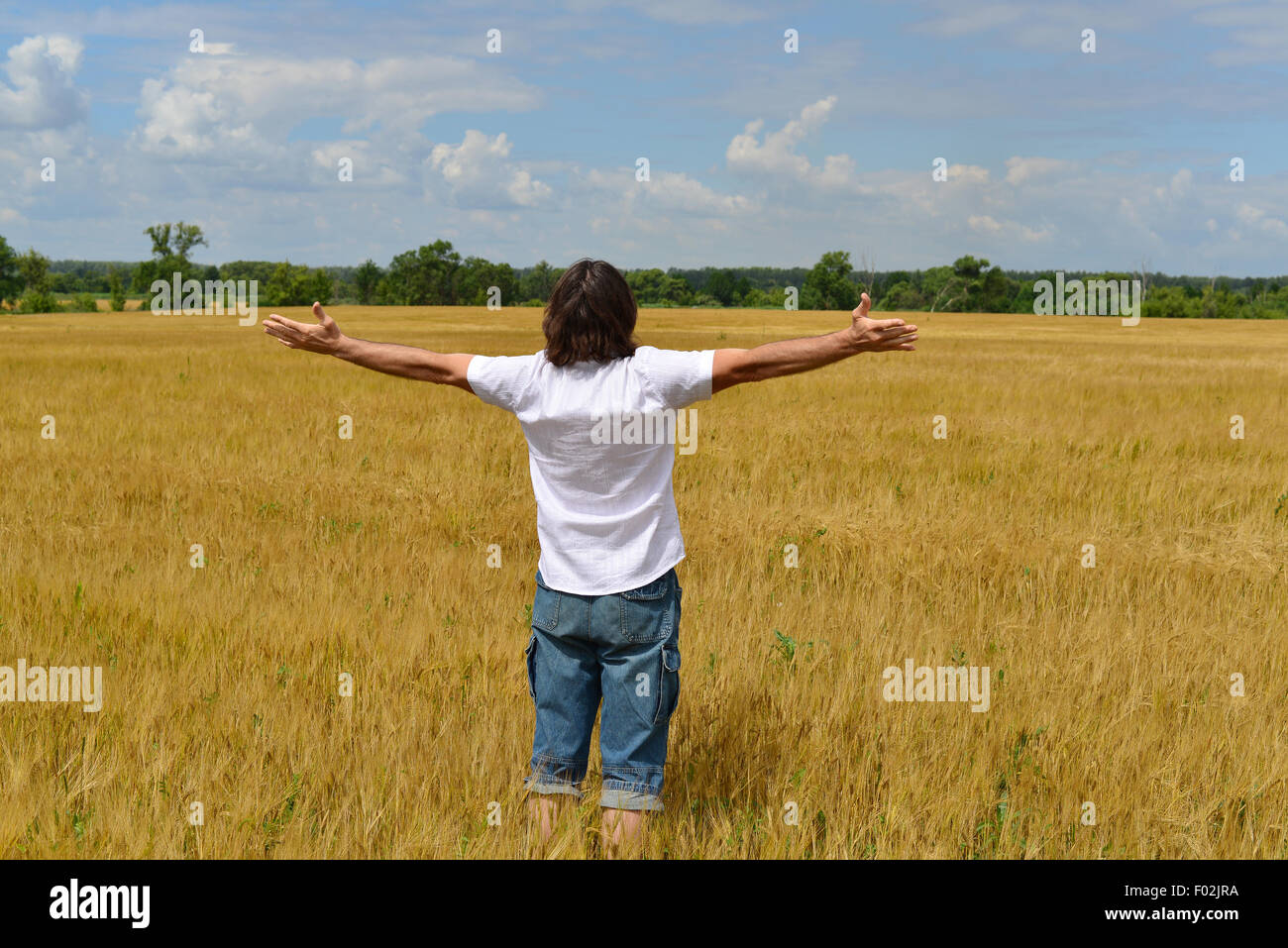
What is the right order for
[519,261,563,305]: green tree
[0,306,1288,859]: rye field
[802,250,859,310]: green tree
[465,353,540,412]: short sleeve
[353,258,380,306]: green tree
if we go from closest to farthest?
[465,353,540,412]: short sleeve, [0,306,1288,859]: rye field, [519,261,563,305]: green tree, [802,250,859,310]: green tree, [353,258,380,306]: green tree

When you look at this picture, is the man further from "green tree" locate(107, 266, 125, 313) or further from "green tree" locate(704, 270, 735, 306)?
"green tree" locate(107, 266, 125, 313)

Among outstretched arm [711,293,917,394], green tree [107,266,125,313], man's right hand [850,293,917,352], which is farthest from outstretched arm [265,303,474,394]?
green tree [107,266,125,313]

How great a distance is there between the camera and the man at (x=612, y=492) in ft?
10.1

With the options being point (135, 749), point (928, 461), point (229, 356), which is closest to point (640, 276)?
point (229, 356)

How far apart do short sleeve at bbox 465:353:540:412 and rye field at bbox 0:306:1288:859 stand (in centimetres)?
160

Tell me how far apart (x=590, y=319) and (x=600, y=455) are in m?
0.46

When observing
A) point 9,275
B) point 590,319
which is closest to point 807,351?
point 590,319

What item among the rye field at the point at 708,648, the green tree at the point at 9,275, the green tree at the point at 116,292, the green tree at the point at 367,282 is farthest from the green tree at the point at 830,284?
the green tree at the point at 9,275

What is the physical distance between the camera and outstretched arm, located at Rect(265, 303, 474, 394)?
3346mm

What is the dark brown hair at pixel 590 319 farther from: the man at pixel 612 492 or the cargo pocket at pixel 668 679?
the cargo pocket at pixel 668 679

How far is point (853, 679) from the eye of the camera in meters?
5.13

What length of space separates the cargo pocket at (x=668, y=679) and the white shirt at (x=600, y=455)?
289 mm

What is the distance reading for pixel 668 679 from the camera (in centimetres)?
322

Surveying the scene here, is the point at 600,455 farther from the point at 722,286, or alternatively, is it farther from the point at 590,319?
the point at 722,286
